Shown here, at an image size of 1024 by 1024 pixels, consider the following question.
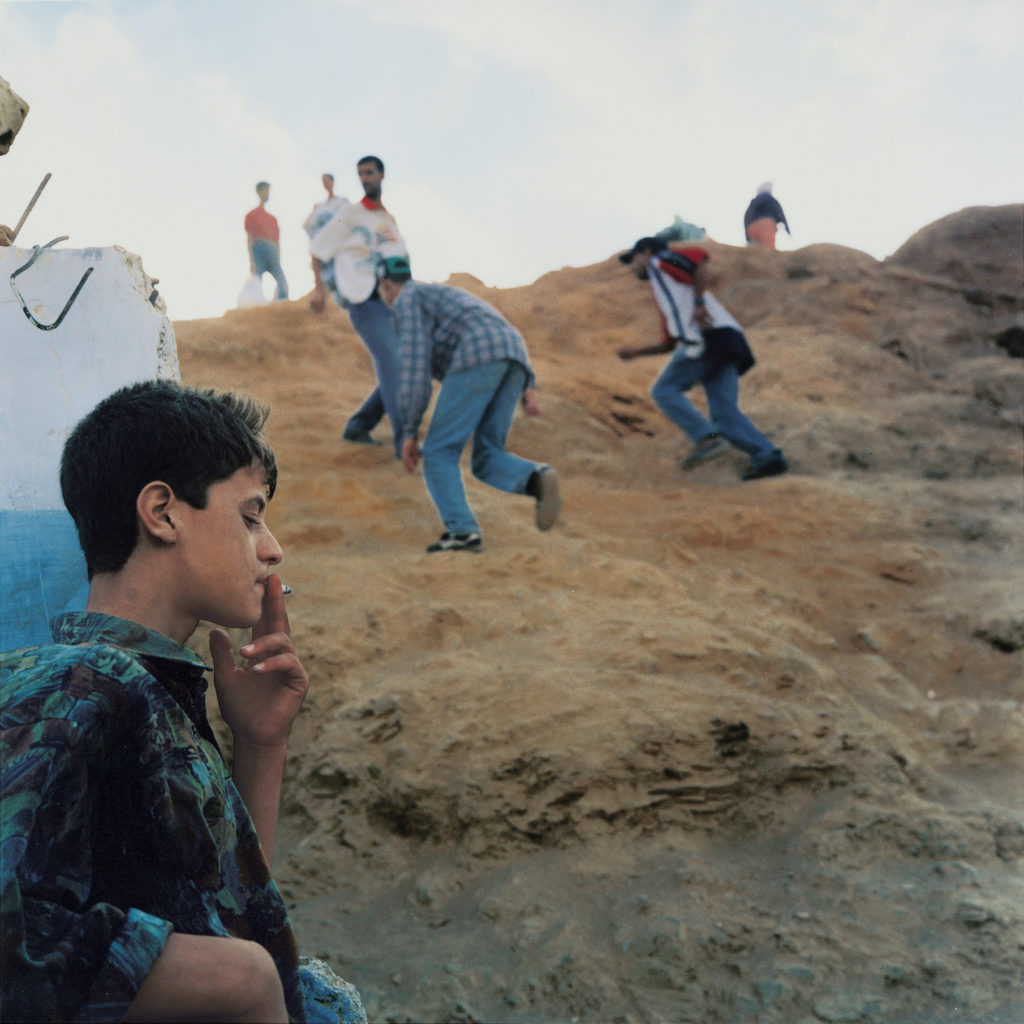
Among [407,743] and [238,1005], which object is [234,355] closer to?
[407,743]

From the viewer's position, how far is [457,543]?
4391 mm

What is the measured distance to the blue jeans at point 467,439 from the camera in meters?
4.45

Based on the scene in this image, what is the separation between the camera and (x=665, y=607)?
3.77 m

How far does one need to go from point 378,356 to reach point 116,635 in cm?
479

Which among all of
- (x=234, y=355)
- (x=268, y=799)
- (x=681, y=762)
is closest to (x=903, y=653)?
(x=681, y=762)

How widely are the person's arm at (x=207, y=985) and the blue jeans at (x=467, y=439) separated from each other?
3637 millimetres

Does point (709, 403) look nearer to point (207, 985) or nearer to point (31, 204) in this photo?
point (31, 204)

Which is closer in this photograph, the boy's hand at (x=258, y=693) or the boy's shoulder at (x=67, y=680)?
the boy's shoulder at (x=67, y=680)

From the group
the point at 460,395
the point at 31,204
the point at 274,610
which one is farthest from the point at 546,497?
the point at 274,610

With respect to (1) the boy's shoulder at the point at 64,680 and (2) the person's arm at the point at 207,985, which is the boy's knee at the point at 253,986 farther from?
(1) the boy's shoulder at the point at 64,680

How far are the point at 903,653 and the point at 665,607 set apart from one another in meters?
0.93

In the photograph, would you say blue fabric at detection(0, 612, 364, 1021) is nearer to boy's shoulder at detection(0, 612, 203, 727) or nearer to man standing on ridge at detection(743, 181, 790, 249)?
boy's shoulder at detection(0, 612, 203, 727)

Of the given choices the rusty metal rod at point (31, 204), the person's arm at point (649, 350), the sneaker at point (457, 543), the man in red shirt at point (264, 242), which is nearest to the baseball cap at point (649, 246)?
the person's arm at point (649, 350)

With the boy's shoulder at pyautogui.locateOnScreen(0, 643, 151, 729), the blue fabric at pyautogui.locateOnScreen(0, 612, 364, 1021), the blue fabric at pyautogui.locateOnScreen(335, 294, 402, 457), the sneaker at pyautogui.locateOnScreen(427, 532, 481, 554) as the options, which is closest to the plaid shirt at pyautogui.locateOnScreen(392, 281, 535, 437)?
the sneaker at pyautogui.locateOnScreen(427, 532, 481, 554)
